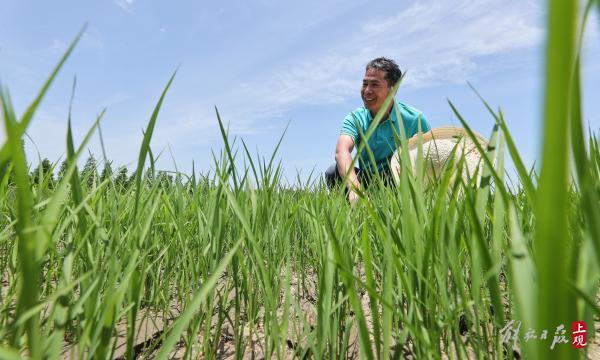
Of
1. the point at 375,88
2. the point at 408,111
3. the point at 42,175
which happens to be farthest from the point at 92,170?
the point at 408,111

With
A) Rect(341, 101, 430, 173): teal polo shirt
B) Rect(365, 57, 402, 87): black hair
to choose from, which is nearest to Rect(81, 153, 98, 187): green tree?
Rect(341, 101, 430, 173): teal polo shirt

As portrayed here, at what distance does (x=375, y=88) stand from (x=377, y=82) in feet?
0.18

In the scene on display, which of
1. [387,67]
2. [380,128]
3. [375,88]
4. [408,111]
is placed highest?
[387,67]

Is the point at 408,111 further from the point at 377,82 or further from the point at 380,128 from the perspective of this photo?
the point at 377,82

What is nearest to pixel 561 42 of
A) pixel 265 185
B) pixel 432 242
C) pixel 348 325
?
pixel 432 242

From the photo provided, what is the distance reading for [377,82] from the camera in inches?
143

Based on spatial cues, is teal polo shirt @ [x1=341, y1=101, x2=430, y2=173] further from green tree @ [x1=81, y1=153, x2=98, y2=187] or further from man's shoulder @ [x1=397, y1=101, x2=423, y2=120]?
green tree @ [x1=81, y1=153, x2=98, y2=187]

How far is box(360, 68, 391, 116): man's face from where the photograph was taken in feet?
11.9

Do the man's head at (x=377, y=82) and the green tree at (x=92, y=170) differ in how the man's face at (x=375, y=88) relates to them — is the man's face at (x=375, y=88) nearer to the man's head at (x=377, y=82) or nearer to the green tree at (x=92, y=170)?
the man's head at (x=377, y=82)

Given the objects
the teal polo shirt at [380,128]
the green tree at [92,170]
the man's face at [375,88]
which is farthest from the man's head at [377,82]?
the green tree at [92,170]

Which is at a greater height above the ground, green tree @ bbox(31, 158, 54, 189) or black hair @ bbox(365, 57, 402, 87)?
black hair @ bbox(365, 57, 402, 87)

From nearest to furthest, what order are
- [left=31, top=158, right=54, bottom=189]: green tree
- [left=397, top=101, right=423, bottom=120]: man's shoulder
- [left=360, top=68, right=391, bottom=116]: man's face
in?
[left=31, top=158, right=54, bottom=189]: green tree → [left=360, top=68, right=391, bottom=116]: man's face → [left=397, top=101, right=423, bottom=120]: man's shoulder

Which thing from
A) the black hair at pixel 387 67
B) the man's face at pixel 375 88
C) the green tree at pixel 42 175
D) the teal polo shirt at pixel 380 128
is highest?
the black hair at pixel 387 67

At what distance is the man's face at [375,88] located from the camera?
11.9 feet
